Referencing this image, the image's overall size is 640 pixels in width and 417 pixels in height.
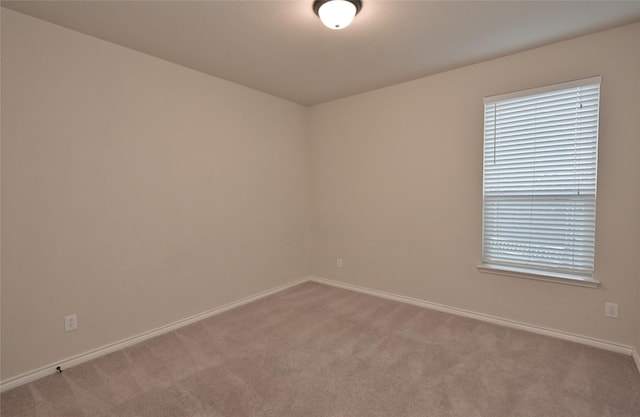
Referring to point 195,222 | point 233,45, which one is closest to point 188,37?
point 233,45

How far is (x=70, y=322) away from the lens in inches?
93.7

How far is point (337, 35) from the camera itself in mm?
2465

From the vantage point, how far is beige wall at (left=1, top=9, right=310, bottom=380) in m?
2.15

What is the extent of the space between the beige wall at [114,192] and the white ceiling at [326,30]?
307mm

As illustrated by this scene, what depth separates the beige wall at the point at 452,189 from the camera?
2.41 m

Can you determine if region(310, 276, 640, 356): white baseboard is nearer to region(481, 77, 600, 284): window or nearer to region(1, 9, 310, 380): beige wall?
region(481, 77, 600, 284): window

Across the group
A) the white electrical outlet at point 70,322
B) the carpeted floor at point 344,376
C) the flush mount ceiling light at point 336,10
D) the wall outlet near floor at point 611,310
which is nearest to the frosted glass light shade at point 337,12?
the flush mount ceiling light at point 336,10

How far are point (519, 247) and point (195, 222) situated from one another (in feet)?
10.6

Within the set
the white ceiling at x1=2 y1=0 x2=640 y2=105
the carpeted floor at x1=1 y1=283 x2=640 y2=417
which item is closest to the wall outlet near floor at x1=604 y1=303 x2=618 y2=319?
the carpeted floor at x1=1 y1=283 x2=640 y2=417

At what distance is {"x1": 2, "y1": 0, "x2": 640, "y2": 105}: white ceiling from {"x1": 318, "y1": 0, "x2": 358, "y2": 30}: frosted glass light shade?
149 millimetres

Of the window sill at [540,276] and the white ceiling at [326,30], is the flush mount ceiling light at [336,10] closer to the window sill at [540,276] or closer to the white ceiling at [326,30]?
the white ceiling at [326,30]

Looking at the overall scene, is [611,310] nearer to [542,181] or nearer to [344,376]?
[542,181]

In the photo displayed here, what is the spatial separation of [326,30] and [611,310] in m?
3.22

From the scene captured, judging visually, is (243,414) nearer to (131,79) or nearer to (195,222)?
(195,222)
